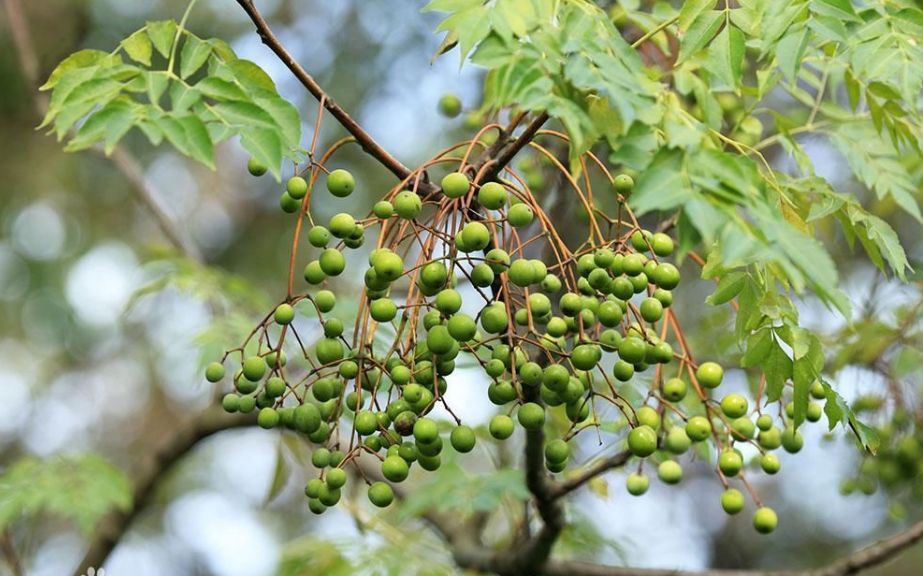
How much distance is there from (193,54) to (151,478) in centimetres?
229

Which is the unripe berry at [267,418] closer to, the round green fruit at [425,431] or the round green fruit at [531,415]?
the round green fruit at [425,431]

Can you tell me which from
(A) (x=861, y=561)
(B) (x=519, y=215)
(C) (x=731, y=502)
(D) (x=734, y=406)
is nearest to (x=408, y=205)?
(B) (x=519, y=215)

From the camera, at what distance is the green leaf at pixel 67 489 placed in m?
3.41

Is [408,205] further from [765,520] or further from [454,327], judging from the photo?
[765,520]

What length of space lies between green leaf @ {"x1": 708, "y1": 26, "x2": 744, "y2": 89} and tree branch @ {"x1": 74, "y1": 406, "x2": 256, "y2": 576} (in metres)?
2.21

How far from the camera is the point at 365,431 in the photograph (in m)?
1.71

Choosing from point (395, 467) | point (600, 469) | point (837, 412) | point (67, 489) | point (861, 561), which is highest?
point (395, 467)

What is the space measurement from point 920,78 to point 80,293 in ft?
23.7

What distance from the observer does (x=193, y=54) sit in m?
1.80

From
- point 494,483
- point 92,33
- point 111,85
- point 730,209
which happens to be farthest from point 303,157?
point 92,33

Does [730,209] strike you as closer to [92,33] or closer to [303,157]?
[303,157]

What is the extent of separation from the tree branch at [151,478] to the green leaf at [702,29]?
7.09 feet

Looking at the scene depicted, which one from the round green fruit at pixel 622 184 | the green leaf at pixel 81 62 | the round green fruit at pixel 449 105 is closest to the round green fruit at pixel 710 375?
the round green fruit at pixel 622 184

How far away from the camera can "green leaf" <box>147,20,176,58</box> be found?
1.84 meters
